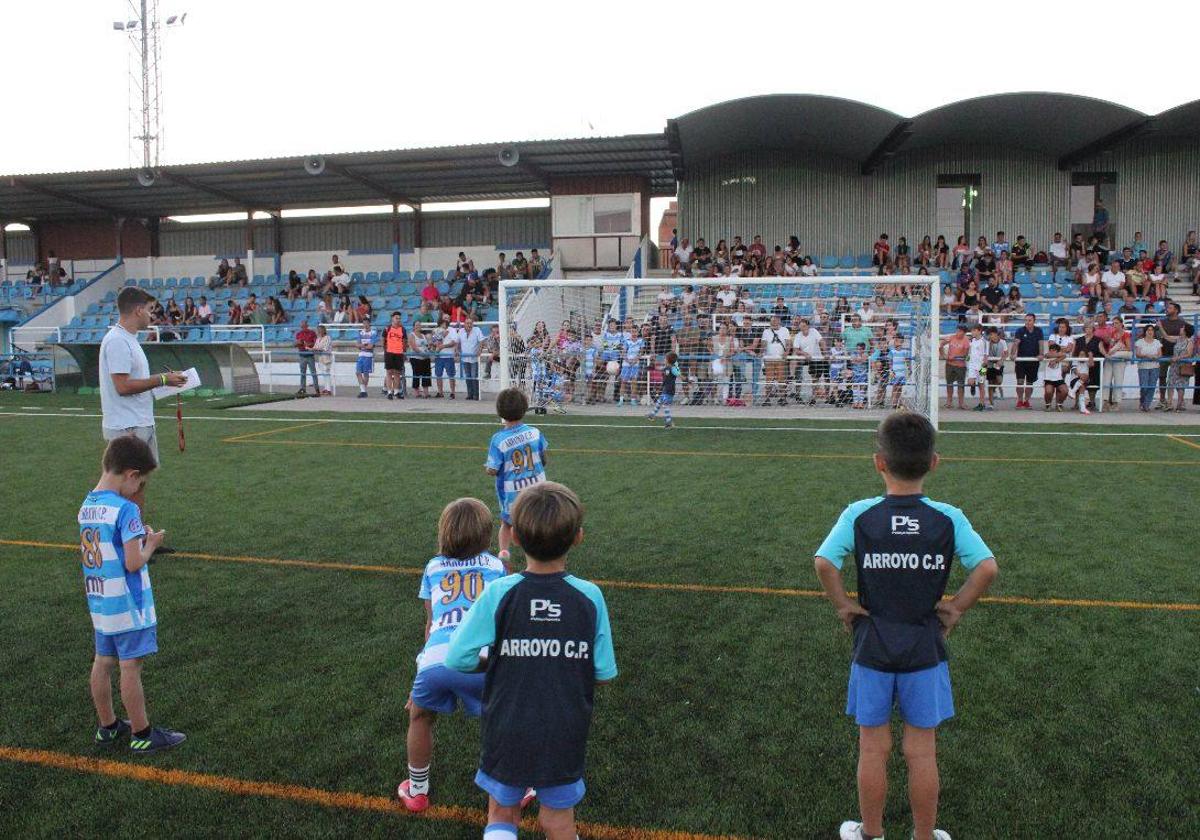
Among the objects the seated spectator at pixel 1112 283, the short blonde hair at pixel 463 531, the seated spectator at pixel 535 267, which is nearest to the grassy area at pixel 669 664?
the short blonde hair at pixel 463 531

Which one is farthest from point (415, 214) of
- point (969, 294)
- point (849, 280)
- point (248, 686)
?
point (248, 686)

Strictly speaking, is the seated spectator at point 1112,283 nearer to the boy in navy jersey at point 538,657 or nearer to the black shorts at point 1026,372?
the black shorts at point 1026,372

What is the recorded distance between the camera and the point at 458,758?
3906 millimetres

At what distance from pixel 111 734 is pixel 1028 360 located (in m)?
17.7

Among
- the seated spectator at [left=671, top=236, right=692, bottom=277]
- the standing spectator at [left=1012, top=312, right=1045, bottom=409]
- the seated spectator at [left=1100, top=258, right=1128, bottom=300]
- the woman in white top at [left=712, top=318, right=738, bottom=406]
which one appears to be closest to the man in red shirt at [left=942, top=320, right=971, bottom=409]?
the standing spectator at [left=1012, top=312, right=1045, bottom=409]

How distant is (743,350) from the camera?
17.0 m

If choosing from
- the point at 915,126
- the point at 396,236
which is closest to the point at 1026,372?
the point at 915,126

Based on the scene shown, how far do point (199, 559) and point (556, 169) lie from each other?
22.9 m

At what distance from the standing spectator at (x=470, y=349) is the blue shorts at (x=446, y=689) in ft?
57.1

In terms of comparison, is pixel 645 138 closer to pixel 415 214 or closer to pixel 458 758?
pixel 415 214

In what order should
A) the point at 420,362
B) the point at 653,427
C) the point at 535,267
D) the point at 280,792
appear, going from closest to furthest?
1. the point at 280,792
2. the point at 653,427
3. the point at 420,362
4. the point at 535,267

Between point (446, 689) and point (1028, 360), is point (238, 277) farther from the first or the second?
point (446, 689)

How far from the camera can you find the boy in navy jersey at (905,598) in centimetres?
297

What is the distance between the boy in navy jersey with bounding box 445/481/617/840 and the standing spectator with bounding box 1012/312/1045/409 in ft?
57.1
